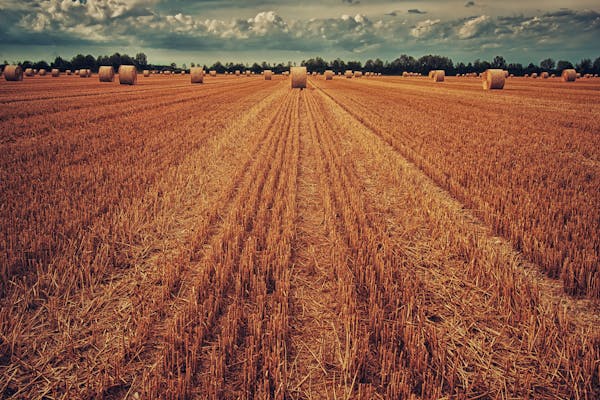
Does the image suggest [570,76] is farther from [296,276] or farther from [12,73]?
[12,73]

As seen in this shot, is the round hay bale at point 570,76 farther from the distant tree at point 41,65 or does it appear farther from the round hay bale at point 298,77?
the distant tree at point 41,65

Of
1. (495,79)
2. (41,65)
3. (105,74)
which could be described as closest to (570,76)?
(495,79)

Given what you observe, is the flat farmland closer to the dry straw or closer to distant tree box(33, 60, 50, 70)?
the dry straw

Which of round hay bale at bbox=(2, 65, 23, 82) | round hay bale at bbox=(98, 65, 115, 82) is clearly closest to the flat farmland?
round hay bale at bbox=(98, 65, 115, 82)

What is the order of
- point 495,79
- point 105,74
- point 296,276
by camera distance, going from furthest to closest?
point 105,74, point 495,79, point 296,276

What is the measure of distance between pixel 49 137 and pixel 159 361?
33.8 ft

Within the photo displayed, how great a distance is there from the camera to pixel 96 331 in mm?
3008

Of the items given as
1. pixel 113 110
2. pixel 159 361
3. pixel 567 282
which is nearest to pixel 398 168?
pixel 567 282

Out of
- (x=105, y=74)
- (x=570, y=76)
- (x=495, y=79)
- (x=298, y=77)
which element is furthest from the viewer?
(x=570, y=76)

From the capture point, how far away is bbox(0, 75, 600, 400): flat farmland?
254 cm

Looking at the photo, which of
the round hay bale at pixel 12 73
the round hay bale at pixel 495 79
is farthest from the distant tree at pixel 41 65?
the round hay bale at pixel 495 79

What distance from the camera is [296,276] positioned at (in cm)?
393

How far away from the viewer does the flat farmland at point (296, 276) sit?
2541 millimetres

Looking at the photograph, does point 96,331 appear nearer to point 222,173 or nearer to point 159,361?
point 159,361
